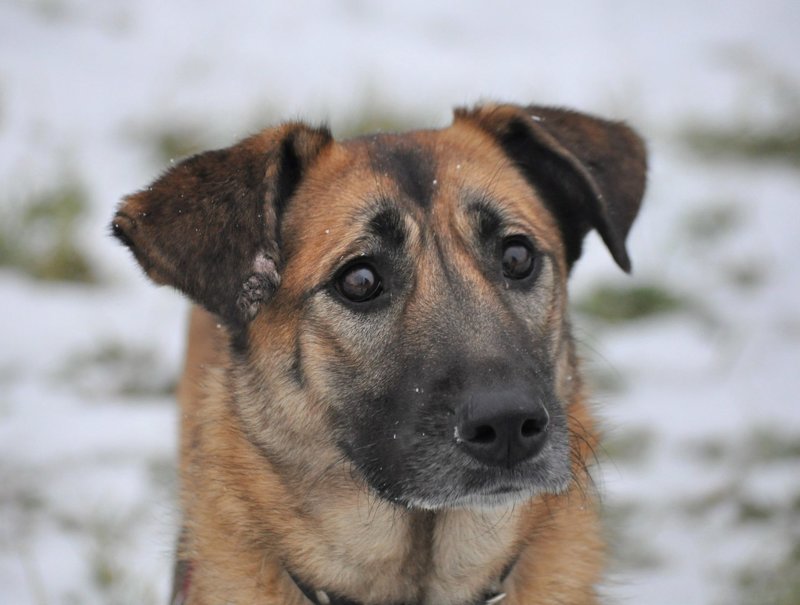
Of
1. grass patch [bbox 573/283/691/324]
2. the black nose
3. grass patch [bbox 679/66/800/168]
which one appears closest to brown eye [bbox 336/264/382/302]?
the black nose

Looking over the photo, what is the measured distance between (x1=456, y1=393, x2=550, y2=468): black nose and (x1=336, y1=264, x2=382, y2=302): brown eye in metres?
0.58

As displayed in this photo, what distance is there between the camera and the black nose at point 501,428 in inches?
110

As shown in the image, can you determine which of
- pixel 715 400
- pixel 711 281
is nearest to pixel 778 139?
pixel 711 281

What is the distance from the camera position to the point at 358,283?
3256 mm

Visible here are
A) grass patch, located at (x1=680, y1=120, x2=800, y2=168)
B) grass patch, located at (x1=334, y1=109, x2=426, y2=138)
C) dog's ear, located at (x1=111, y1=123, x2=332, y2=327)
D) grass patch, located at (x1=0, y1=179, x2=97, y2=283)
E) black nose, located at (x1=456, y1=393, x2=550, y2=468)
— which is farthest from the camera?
grass patch, located at (x1=680, y1=120, x2=800, y2=168)

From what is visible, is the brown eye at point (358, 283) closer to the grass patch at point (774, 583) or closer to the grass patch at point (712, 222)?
the grass patch at point (774, 583)

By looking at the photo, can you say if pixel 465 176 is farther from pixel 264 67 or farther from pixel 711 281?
pixel 264 67

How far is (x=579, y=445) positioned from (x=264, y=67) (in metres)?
6.13

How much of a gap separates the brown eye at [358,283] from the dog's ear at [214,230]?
0.22 metres

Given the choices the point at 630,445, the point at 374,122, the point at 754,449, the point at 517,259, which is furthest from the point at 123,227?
the point at 374,122

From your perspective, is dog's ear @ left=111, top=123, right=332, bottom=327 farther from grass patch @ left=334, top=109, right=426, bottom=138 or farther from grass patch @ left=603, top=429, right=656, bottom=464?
grass patch @ left=334, top=109, right=426, bottom=138

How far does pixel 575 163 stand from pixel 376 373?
3.61 feet

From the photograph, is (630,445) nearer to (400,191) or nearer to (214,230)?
(400,191)

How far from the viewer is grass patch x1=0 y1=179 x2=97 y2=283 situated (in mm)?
6574
